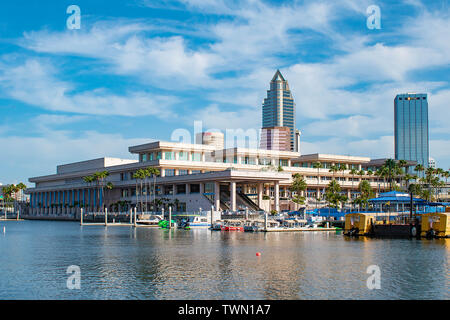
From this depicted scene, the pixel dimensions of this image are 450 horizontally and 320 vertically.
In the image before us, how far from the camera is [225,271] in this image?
4716 centimetres

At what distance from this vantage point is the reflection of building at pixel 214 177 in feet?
467

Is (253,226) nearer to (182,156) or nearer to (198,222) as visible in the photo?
(198,222)

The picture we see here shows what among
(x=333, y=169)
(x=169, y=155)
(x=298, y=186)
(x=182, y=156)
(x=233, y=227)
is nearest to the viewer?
(x=233, y=227)

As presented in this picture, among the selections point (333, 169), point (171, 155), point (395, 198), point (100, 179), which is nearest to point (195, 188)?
point (171, 155)

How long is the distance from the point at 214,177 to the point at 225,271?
291 ft

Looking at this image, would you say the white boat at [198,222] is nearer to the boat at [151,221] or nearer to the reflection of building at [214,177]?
the boat at [151,221]

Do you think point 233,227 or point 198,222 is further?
point 198,222

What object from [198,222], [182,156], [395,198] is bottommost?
[198,222]

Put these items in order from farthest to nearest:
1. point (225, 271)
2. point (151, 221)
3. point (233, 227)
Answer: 1. point (151, 221)
2. point (233, 227)
3. point (225, 271)

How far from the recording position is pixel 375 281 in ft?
137

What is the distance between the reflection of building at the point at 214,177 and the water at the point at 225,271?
6925 centimetres
